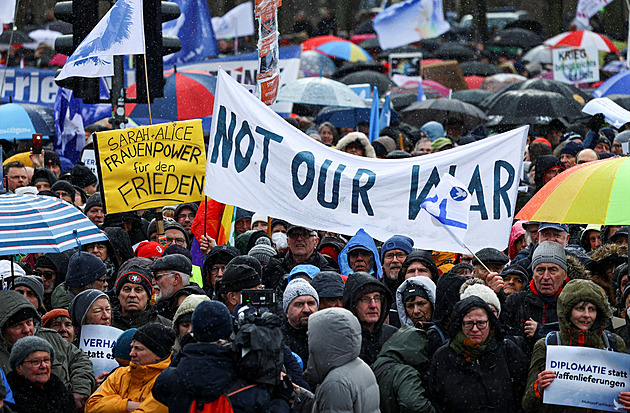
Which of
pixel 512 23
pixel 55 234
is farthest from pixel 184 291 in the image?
pixel 512 23

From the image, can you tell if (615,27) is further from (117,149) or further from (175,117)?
(117,149)

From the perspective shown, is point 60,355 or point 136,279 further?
point 136,279

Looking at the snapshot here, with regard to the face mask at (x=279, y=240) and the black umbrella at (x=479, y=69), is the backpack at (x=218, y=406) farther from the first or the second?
the black umbrella at (x=479, y=69)

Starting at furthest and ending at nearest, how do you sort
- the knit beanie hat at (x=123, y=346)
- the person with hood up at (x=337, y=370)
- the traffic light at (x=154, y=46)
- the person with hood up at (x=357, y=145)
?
the person with hood up at (x=357, y=145) < the traffic light at (x=154, y=46) < the knit beanie hat at (x=123, y=346) < the person with hood up at (x=337, y=370)

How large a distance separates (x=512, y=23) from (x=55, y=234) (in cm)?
2715

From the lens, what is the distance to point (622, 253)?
684 centimetres

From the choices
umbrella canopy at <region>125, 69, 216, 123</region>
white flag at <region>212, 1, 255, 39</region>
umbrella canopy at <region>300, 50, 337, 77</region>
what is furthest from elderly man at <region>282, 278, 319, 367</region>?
umbrella canopy at <region>300, 50, 337, 77</region>

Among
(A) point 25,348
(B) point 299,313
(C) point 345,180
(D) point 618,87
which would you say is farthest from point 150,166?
(D) point 618,87

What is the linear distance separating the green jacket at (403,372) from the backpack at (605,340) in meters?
0.64

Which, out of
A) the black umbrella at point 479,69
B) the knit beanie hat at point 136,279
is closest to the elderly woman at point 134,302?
the knit beanie hat at point 136,279

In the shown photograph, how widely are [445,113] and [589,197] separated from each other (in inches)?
414

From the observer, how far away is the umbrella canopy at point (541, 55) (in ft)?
82.3

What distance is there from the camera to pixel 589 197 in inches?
218

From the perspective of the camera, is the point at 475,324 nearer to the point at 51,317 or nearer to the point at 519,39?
the point at 51,317
